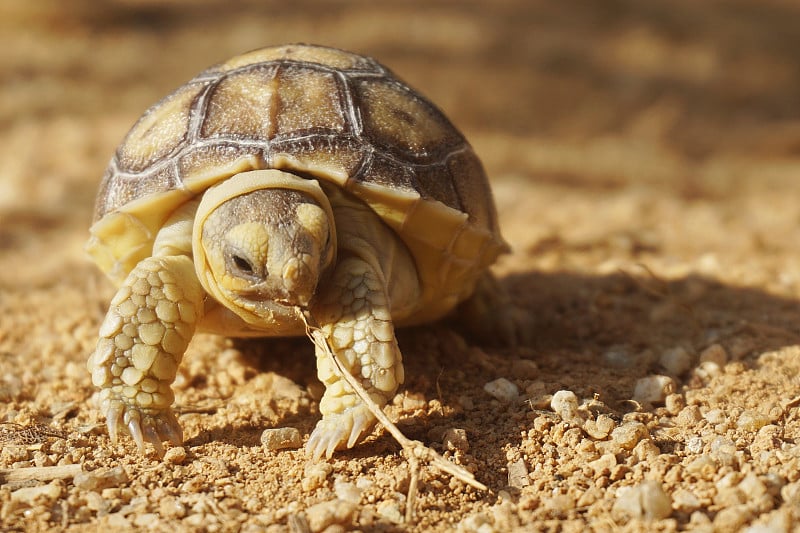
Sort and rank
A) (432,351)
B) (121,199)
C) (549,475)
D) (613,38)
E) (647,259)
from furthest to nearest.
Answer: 1. (613,38)
2. (647,259)
3. (432,351)
4. (121,199)
5. (549,475)

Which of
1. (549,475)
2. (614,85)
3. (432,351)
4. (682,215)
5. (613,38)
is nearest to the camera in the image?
(549,475)

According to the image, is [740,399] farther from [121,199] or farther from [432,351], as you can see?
[121,199]

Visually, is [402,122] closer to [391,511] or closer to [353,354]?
[353,354]

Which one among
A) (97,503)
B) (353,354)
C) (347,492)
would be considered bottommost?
(347,492)

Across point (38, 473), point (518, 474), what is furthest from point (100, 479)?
point (518, 474)

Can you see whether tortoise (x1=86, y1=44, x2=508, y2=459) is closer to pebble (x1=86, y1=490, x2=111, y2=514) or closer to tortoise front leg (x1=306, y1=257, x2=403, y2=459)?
tortoise front leg (x1=306, y1=257, x2=403, y2=459)

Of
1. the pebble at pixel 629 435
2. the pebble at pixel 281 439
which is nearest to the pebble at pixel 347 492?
the pebble at pixel 281 439

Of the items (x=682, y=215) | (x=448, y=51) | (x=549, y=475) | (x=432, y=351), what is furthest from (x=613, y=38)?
(x=549, y=475)
